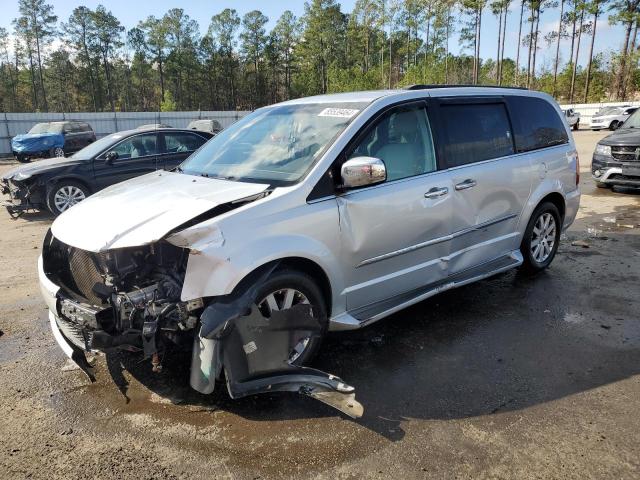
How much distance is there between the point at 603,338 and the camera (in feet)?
13.3

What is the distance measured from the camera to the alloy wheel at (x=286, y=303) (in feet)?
10.4

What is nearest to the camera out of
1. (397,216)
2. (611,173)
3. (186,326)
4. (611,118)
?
(186,326)

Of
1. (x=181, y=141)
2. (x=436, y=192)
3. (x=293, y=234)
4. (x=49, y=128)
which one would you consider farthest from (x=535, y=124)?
(x=49, y=128)

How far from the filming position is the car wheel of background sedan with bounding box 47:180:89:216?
923cm

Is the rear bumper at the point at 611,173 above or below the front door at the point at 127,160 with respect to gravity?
below

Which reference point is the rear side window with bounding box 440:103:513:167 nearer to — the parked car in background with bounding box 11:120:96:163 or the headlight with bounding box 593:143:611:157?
the headlight with bounding box 593:143:611:157

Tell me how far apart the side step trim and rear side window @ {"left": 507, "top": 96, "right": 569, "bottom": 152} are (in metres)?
1.13

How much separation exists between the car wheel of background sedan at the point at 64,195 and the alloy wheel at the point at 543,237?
7839 mm

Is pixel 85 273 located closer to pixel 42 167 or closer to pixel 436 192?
pixel 436 192

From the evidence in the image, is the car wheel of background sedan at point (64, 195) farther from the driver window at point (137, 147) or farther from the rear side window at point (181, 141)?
the rear side window at point (181, 141)

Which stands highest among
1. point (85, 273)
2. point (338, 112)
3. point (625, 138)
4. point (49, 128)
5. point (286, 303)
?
point (338, 112)

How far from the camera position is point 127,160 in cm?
950

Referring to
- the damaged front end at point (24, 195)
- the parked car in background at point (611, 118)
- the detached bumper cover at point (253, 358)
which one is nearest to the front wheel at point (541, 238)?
the detached bumper cover at point (253, 358)

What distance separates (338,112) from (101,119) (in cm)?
3355
